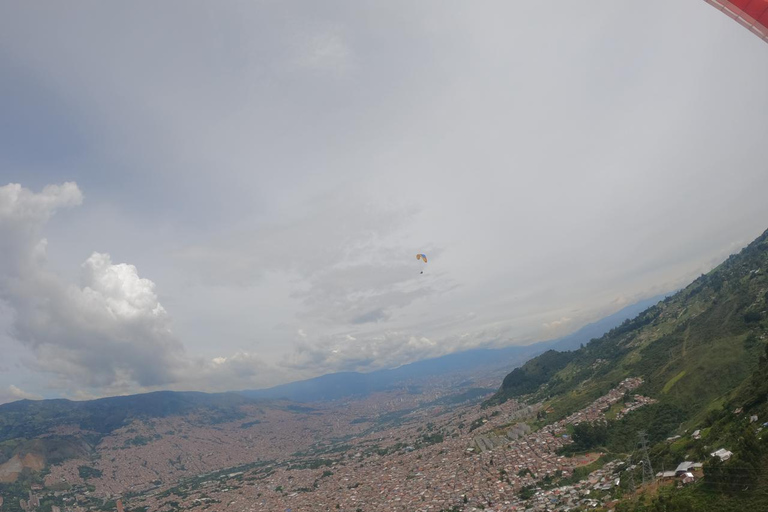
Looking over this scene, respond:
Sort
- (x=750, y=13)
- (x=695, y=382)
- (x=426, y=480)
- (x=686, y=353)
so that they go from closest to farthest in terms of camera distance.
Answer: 1. (x=750, y=13)
2. (x=695, y=382)
3. (x=686, y=353)
4. (x=426, y=480)

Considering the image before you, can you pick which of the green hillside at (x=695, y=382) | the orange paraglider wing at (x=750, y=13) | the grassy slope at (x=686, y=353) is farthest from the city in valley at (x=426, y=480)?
the orange paraglider wing at (x=750, y=13)

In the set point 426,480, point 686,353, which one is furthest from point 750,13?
point 686,353

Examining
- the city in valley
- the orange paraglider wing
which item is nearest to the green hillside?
the city in valley

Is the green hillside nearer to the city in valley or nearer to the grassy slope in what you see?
the grassy slope

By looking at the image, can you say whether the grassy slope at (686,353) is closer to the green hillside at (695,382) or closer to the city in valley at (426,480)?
the green hillside at (695,382)

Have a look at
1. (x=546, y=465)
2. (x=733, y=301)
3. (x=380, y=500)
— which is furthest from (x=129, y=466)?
(x=733, y=301)

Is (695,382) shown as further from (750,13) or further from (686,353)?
(750,13)

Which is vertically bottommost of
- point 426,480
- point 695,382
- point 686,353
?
point 426,480
